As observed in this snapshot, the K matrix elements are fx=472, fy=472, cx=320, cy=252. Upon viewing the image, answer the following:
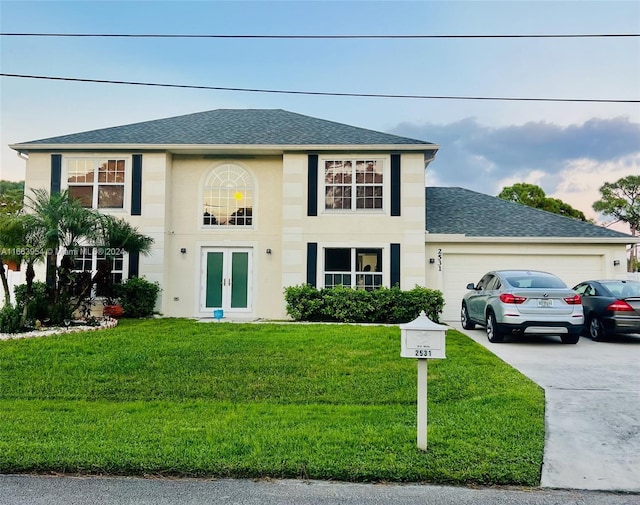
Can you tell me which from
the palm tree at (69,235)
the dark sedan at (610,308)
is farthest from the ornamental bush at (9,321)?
the dark sedan at (610,308)

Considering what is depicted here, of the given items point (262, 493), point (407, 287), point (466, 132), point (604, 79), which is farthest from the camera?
point (466, 132)

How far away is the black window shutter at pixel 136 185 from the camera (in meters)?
15.4

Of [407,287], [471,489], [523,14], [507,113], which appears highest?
[523,14]

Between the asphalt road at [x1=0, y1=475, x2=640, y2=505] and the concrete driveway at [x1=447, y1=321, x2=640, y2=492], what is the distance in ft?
1.06

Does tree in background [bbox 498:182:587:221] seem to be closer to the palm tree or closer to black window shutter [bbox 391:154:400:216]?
black window shutter [bbox 391:154:400:216]

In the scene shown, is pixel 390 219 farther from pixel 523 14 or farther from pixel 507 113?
pixel 523 14

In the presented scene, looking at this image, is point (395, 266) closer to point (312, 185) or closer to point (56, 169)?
point (312, 185)

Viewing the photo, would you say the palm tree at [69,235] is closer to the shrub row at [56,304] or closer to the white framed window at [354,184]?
the shrub row at [56,304]

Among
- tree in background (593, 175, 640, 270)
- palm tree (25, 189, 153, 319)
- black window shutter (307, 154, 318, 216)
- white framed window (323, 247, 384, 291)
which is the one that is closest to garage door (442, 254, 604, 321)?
white framed window (323, 247, 384, 291)

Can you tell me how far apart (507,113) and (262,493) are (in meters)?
15.3

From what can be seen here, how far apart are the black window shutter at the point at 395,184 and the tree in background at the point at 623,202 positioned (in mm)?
41397

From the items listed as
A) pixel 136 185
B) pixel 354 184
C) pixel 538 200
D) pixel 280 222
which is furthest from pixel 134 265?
pixel 538 200

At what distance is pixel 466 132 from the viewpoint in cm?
2761

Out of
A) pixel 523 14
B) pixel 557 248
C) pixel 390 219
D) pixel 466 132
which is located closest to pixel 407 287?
pixel 390 219
